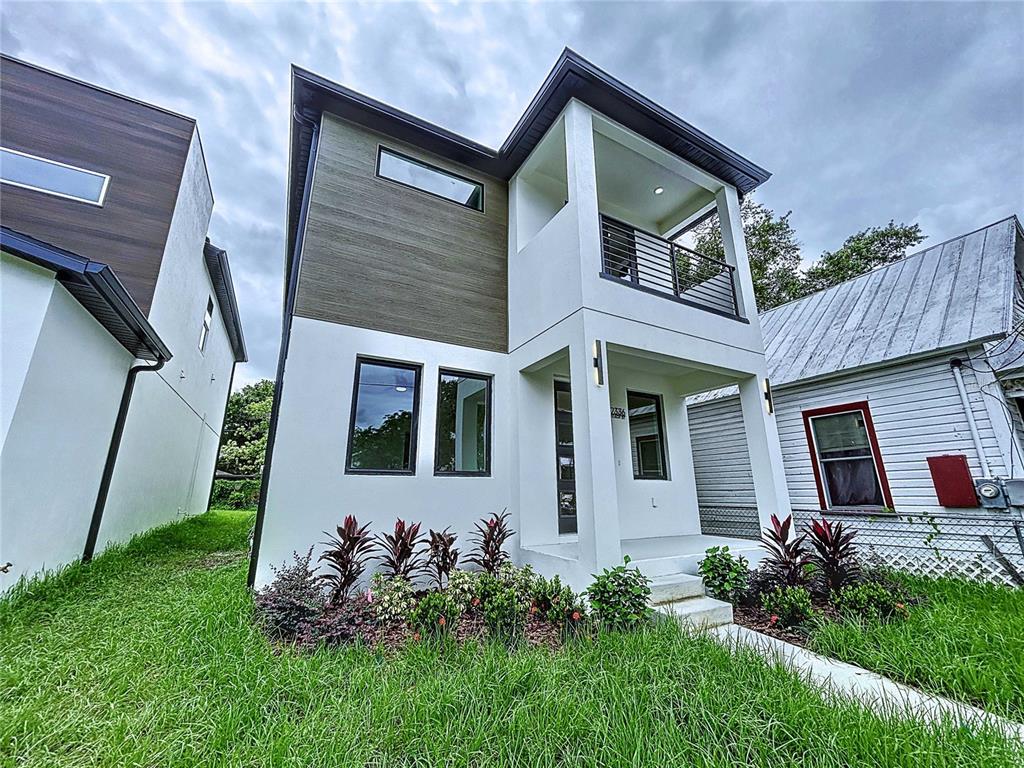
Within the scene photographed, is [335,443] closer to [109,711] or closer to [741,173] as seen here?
[109,711]

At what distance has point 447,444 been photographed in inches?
240

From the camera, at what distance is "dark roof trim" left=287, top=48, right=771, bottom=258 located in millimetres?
5996

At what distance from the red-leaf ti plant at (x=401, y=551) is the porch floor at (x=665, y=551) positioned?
5.17 ft

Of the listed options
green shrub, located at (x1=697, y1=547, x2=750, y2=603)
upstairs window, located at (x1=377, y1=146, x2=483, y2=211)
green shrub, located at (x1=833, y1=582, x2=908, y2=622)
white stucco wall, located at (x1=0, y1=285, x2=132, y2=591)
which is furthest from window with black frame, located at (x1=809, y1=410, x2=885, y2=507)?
white stucco wall, located at (x1=0, y1=285, x2=132, y2=591)

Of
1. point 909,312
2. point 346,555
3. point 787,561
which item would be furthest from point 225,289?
point 909,312

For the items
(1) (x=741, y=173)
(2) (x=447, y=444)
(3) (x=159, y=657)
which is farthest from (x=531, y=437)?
(1) (x=741, y=173)

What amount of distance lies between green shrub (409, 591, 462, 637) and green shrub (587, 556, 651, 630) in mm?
1441

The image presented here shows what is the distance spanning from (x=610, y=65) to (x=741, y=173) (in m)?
5.13

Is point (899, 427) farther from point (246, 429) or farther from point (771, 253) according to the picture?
point (246, 429)

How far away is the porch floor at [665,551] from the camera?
16.8 ft

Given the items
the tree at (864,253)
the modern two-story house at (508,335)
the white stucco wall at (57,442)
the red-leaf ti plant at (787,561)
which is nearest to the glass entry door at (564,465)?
the modern two-story house at (508,335)

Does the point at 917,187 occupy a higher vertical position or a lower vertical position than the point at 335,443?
higher

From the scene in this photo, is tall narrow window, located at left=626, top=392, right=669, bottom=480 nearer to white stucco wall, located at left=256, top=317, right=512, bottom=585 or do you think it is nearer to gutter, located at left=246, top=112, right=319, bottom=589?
white stucco wall, located at left=256, top=317, right=512, bottom=585

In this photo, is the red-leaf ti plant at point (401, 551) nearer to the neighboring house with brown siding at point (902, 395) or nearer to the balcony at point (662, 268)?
the balcony at point (662, 268)
